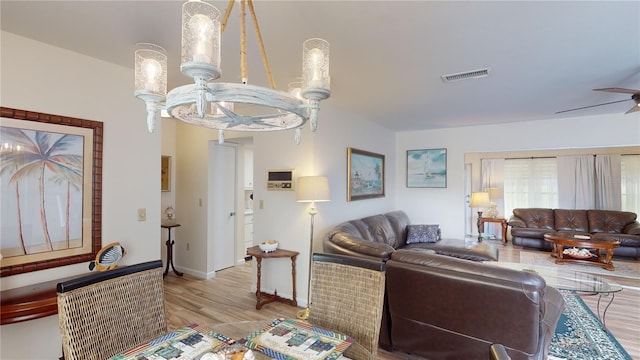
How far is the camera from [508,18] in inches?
74.9

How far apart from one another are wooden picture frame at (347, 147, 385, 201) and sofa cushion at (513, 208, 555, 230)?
388cm

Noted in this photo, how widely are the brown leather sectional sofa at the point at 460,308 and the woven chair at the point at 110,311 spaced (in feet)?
5.44

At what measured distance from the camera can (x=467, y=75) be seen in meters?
2.91

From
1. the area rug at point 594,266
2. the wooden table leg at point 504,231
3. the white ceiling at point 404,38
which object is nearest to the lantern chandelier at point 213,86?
the white ceiling at point 404,38

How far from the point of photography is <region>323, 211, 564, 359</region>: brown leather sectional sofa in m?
1.92

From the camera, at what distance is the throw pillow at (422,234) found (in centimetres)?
491

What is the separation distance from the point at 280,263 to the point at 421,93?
267 centimetres

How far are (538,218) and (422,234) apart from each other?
3.71 m

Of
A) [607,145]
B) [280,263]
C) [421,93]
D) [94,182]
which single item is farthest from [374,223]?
[607,145]

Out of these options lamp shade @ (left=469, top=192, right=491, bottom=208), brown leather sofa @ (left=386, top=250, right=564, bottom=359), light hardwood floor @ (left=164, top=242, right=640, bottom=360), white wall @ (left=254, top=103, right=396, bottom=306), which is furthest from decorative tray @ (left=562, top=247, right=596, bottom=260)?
white wall @ (left=254, top=103, right=396, bottom=306)

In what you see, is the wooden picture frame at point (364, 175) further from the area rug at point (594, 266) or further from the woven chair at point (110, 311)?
the area rug at point (594, 266)

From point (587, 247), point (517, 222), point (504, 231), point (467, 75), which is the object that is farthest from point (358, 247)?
Result: point (504, 231)

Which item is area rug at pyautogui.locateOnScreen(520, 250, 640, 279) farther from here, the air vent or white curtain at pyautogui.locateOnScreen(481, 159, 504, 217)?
the air vent

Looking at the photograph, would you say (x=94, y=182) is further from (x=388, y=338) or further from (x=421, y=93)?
(x=421, y=93)
